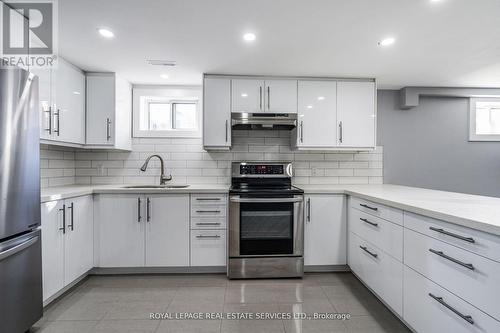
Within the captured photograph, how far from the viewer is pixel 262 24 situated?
182 centimetres

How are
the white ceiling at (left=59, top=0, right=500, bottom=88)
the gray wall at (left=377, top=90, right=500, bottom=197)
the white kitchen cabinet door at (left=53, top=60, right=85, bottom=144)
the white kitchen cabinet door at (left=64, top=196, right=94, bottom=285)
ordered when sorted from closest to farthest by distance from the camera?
the white ceiling at (left=59, top=0, right=500, bottom=88), the white kitchen cabinet door at (left=64, top=196, right=94, bottom=285), the white kitchen cabinet door at (left=53, top=60, right=85, bottom=144), the gray wall at (left=377, top=90, right=500, bottom=197)

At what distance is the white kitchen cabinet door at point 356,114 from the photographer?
2.96 m

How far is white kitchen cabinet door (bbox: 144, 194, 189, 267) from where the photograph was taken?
2.61 m

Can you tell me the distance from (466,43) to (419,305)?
82.8 inches

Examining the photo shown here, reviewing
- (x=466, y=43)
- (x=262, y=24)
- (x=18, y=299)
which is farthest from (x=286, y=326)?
(x=466, y=43)

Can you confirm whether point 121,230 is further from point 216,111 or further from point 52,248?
point 216,111

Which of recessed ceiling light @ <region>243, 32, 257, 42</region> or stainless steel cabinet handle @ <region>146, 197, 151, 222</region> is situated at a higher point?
recessed ceiling light @ <region>243, 32, 257, 42</region>

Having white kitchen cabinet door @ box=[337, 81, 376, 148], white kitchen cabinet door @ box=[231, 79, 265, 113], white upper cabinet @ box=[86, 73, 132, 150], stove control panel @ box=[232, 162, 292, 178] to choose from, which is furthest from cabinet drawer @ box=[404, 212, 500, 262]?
white upper cabinet @ box=[86, 73, 132, 150]

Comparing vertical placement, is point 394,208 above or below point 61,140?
below

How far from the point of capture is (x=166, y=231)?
2.62m

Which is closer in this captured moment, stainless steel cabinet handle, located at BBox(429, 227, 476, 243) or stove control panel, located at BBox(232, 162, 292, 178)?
stainless steel cabinet handle, located at BBox(429, 227, 476, 243)

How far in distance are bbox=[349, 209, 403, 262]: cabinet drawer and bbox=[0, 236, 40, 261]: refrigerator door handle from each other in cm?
246

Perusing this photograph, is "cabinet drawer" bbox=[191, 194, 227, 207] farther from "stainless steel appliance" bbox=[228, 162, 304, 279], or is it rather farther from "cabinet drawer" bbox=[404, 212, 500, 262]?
"cabinet drawer" bbox=[404, 212, 500, 262]

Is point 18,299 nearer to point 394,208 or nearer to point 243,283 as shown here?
point 243,283
